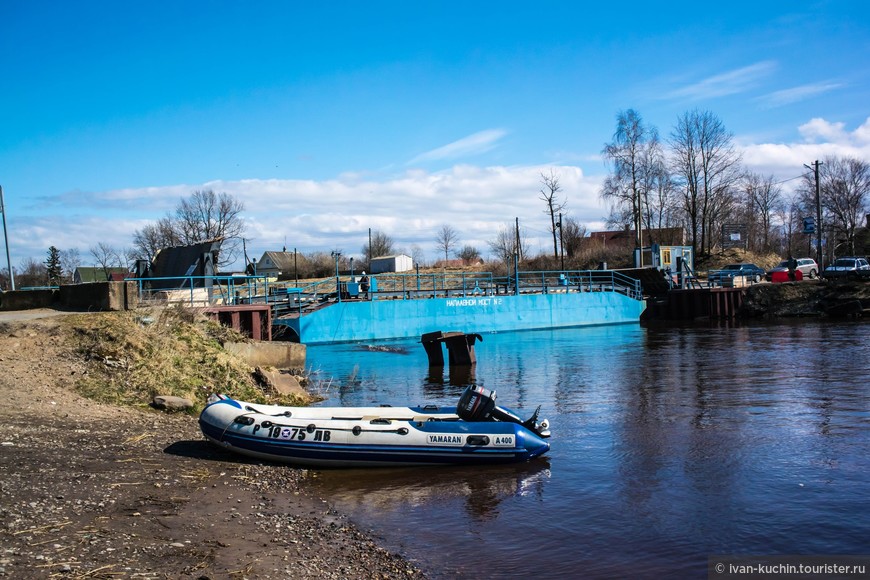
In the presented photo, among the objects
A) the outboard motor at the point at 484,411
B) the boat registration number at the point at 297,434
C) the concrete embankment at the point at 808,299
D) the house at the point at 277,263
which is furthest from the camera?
the house at the point at 277,263

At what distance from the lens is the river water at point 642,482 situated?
6602 millimetres

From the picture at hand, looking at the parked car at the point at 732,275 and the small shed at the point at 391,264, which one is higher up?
the small shed at the point at 391,264

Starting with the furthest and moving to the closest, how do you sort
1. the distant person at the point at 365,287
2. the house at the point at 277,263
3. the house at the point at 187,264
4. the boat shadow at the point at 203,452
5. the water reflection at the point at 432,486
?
the house at the point at 277,263
the distant person at the point at 365,287
the house at the point at 187,264
the boat shadow at the point at 203,452
the water reflection at the point at 432,486

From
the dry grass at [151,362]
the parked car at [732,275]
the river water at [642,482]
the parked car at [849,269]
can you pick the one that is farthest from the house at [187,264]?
the parked car at [849,269]

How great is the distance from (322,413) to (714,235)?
180 feet

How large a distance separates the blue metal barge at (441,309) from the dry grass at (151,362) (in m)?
15.5

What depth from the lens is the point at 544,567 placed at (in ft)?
20.4

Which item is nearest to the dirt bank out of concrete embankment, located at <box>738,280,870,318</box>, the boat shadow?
the boat shadow

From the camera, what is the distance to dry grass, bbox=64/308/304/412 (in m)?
11.3

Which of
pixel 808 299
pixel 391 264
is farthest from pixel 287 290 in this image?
pixel 391 264

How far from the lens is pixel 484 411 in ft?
31.7

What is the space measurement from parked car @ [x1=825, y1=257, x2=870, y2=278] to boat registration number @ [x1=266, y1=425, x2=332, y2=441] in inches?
1525

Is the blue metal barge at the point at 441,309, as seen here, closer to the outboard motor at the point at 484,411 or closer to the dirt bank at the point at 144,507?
the dirt bank at the point at 144,507

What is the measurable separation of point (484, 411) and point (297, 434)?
8.16 ft
